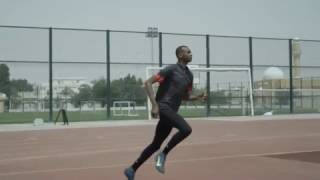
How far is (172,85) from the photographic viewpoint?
22.2 feet

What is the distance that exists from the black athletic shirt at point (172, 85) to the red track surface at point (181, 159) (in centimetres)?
155

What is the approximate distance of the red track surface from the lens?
8320 millimetres

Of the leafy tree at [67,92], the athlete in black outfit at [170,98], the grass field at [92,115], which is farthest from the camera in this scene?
the leafy tree at [67,92]

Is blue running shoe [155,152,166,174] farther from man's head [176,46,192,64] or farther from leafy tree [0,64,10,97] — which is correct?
leafy tree [0,64,10,97]

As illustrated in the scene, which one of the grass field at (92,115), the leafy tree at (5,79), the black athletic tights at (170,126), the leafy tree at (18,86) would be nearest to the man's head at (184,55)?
the black athletic tights at (170,126)

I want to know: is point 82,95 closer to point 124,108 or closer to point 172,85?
point 124,108

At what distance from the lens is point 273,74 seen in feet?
116

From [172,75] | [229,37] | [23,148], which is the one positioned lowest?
[23,148]

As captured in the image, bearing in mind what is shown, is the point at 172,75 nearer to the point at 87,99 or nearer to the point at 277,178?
the point at 277,178

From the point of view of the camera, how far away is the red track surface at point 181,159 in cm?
832

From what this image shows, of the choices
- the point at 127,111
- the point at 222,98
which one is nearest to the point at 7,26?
the point at 127,111

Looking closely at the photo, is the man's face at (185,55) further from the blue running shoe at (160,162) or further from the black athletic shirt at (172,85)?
the blue running shoe at (160,162)

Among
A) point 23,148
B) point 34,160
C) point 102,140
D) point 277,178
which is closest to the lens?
point 277,178

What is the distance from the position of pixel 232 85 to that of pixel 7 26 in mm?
13526
